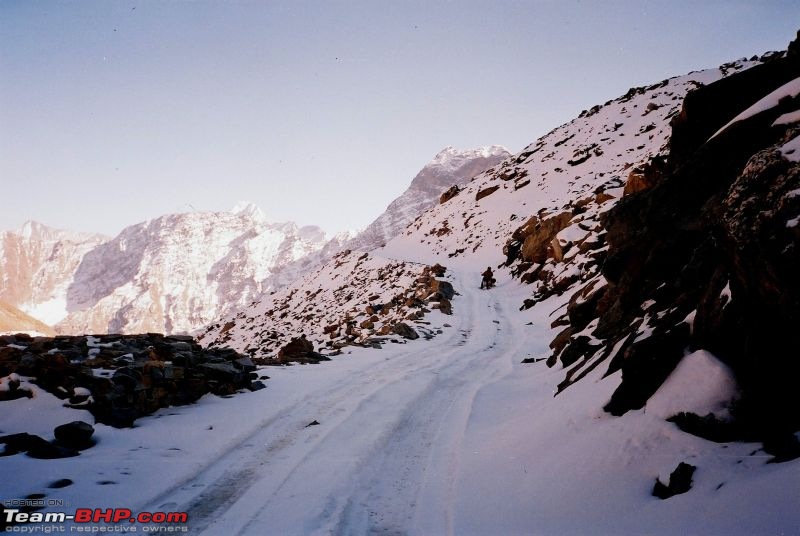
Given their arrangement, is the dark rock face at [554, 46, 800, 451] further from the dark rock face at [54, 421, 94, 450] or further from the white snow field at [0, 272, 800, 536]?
the dark rock face at [54, 421, 94, 450]

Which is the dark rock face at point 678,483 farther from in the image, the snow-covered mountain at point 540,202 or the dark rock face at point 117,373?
the snow-covered mountain at point 540,202

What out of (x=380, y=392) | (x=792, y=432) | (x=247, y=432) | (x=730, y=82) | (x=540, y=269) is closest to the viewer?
(x=792, y=432)

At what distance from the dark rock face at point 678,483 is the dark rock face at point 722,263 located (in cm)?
54

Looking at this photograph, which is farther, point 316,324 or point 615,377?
point 316,324

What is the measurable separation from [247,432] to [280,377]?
141 inches

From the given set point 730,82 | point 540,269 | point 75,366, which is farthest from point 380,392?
point 540,269

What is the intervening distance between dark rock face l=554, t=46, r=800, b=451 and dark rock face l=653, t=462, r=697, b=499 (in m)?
0.54

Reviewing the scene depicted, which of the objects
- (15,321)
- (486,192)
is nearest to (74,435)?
(486,192)

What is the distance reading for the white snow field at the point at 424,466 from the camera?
3.16 m

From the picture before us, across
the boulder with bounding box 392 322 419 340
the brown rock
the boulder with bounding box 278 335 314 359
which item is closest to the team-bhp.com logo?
the boulder with bounding box 278 335 314 359

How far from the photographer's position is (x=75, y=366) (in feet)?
22.4

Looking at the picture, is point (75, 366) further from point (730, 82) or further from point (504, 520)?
point (730, 82)

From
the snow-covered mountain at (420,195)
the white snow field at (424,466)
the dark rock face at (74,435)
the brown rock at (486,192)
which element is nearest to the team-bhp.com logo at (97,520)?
the white snow field at (424,466)

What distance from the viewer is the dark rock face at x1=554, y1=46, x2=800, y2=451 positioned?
3090 mm
